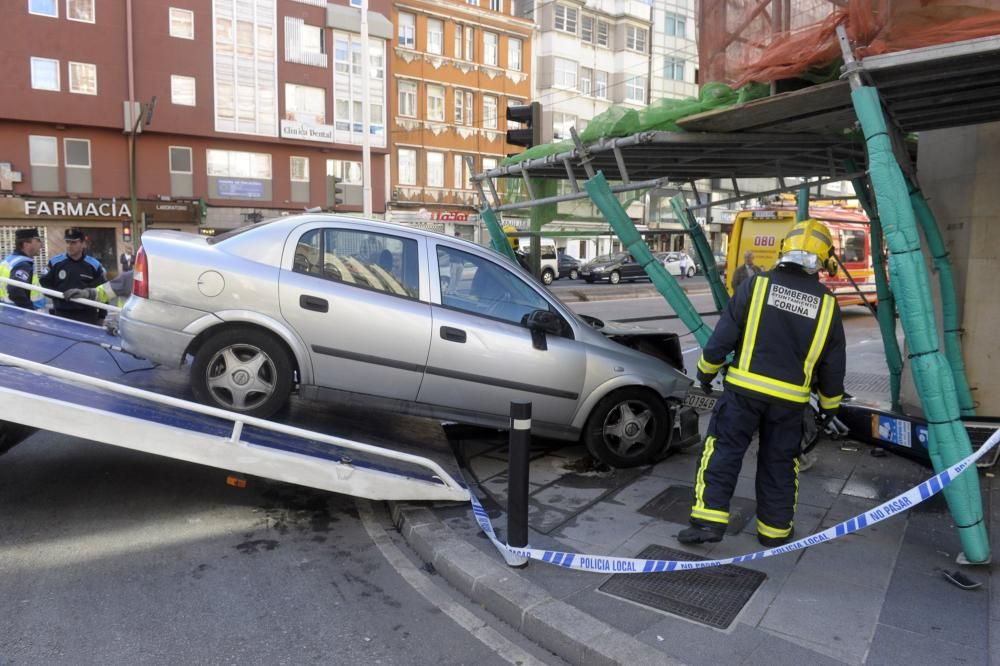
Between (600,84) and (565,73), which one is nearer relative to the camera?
(565,73)

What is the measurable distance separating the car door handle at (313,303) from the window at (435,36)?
37555mm

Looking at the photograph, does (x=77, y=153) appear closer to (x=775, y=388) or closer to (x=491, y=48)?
(x=491, y=48)

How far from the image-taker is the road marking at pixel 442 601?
10.8 ft

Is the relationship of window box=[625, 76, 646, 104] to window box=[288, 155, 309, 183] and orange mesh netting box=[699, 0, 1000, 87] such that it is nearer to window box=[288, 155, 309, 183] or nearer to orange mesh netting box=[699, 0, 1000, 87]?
window box=[288, 155, 309, 183]

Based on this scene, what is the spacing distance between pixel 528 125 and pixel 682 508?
219 inches

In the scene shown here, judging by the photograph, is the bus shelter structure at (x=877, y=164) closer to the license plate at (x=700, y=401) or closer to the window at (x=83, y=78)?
the license plate at (x=700, y=401)

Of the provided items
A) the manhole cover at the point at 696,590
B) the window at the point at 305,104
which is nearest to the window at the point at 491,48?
the window at the point at 305,104

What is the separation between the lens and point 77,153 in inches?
1187

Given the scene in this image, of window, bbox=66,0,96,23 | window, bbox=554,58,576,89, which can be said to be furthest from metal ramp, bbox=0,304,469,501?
window, bbox=554,58,576,89

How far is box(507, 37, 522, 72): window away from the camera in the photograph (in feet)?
139

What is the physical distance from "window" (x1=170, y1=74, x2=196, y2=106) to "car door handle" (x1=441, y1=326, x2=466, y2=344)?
30.7 meters

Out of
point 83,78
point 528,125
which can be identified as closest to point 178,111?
point 83,78

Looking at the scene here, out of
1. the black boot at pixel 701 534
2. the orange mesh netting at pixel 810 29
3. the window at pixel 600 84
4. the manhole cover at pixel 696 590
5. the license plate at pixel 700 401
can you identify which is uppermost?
the window at pixel 600 84

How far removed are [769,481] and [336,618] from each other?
7.98ft
